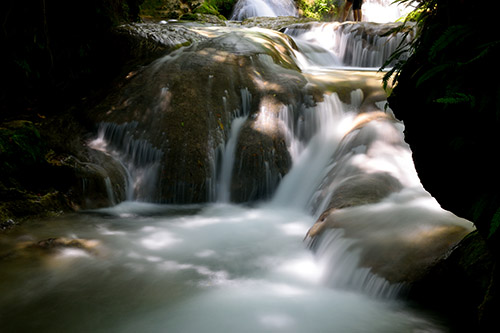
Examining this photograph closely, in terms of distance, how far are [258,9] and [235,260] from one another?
61.9 ft

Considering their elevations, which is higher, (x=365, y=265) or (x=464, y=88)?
(x=464, y=88)

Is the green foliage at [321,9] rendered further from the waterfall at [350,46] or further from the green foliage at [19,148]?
the green foliage at [19,148]

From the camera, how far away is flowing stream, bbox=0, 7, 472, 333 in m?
2.65

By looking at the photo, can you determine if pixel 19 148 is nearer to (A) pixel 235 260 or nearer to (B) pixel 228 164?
(B) pixel 228 164

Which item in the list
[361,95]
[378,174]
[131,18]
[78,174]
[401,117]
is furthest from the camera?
[131,18]

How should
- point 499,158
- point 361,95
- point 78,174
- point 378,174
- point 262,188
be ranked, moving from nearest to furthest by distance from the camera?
1. point 499,158
2. point 378,174
3. point 78,174
4. point 262,188
5. point 361,95

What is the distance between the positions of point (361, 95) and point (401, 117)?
4.75m

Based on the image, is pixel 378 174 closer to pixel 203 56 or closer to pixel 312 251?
pixel 312 251

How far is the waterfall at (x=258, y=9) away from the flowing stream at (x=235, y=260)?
15.6 metres

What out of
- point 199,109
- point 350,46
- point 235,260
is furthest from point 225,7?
point 235,260

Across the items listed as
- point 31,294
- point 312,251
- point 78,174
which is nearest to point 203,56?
point 78,174

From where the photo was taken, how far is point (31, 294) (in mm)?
2885

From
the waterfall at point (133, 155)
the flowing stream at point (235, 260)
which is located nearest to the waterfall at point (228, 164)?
the flowing stream at point (235, 260)

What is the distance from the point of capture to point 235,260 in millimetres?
3729
